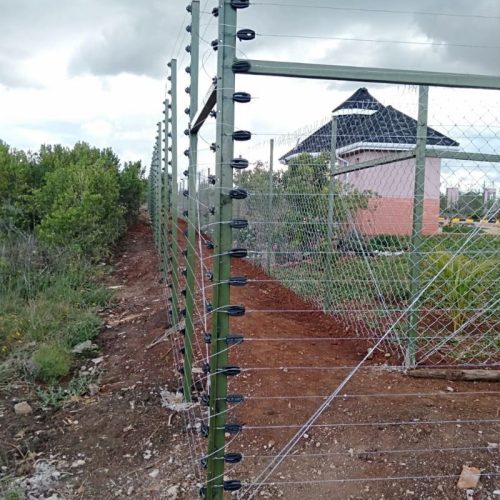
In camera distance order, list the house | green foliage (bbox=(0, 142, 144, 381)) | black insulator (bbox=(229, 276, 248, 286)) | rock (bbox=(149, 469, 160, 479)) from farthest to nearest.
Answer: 1. green foliage (bbox=(0, 142, 144, 381))
2. the house
3. rock (bbox=(149, 469, 160, 479))
4. black insulator (bbox=(229, 276, 248, 286))

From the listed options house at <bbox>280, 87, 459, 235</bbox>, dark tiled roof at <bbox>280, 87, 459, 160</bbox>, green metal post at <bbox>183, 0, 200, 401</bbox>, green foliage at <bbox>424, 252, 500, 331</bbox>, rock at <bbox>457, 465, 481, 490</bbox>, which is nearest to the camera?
rock at <bbox>457, 465, 481, 490</bbox>

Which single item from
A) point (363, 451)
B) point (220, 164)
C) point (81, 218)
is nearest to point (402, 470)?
point (363, 451)

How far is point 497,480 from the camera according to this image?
2.72 m

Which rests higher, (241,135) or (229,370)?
(241,135)

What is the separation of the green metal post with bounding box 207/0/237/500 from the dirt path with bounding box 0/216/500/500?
581mm

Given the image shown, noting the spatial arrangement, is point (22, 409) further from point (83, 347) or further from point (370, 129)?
point (370, 129)

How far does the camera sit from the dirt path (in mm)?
2764

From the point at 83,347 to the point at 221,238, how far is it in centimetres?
363

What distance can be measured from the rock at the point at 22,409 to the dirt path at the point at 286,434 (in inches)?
2.5

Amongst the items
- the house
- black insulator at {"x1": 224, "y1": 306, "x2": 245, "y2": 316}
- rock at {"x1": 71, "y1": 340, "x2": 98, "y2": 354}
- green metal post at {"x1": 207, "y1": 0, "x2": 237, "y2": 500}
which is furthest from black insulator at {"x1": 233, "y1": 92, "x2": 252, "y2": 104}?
rock at {"x1": 71, "y1": 340, "x2": 98, "y2": 354}

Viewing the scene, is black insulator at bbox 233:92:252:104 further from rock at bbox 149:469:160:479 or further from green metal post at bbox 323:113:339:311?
green metal post at bbox 323:113:339:311

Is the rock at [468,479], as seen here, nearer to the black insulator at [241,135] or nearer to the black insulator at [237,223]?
the black insulator at [237,223]

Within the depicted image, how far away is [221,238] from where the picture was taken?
204 cm

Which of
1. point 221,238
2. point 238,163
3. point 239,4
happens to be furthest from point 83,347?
point 239,4
